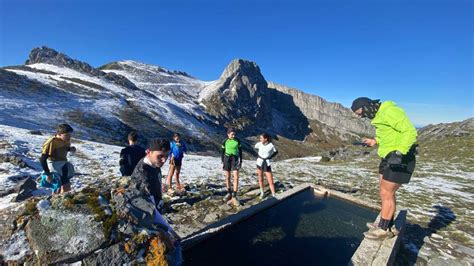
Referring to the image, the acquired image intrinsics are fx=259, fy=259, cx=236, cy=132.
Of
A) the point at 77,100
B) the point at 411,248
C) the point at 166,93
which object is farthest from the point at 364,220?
the point at 166,93

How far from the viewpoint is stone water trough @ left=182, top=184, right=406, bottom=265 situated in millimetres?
6191

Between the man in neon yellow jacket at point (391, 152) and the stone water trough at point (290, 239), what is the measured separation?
48cm

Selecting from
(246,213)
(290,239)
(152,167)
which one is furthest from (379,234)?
(152,167)

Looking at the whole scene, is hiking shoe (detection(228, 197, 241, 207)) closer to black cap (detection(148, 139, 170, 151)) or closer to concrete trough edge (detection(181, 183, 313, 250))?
concrete trough edge (detection(181, 183, 313, 250))

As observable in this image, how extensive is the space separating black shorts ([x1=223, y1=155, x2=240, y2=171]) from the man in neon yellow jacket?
533 centimetres

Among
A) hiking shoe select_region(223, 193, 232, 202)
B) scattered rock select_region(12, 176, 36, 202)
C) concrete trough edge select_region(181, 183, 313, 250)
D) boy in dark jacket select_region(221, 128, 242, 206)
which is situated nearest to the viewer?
concrete trough edge select_region(181, 183, 313, 250)

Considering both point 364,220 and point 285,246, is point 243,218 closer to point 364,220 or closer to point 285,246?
point 285,246

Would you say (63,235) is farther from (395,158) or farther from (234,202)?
(234,202)

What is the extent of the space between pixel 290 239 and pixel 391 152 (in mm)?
3559

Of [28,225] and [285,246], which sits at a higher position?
[28,225]

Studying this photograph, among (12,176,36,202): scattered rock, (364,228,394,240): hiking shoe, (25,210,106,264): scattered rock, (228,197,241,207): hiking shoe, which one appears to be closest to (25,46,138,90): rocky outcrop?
(12,176,36,202): scattered rock

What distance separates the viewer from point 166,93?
13712cm

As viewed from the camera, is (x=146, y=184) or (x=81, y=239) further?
(x=146, y=184)

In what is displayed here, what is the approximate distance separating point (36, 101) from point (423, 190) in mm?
59849
